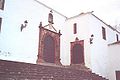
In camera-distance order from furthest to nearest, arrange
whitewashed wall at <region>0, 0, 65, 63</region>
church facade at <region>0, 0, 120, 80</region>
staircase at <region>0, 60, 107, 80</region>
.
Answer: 1. church facade at <region>0, 0, 120, 80</region>
2. whitewashed wall at <region>0, 0, 65, 63</region>
3. staircase at <region>0, 60, 107, 80</region>

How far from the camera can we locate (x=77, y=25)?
48.9ft

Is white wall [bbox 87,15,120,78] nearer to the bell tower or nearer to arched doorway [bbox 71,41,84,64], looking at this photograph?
arched doorway [bbox 71,41,84,64]

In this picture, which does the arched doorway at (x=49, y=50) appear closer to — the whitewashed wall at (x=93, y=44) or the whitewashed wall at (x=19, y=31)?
the whitewashed wall at (x=19, y=31)

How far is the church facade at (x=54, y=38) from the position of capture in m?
10.8

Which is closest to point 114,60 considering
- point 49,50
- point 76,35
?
point 76,35

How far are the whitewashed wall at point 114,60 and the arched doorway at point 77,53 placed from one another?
2.71 m

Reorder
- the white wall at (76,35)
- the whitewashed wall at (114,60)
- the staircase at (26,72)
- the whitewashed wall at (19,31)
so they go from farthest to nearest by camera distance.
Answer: the whitewashed wall at (114,60) → the white wall at (76,35) → the whitewashed wall at (19,31) → the staircase at (26,72)

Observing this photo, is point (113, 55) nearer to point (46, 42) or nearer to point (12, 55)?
point (46, 42)

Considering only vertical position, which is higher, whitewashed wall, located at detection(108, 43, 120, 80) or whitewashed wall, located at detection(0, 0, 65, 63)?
whitewashed wall, located at detection(0, 0, 65, 63)

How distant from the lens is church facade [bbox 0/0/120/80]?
424 inches

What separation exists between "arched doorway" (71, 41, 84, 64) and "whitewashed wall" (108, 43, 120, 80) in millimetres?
2707

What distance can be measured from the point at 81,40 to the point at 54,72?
17.9ft

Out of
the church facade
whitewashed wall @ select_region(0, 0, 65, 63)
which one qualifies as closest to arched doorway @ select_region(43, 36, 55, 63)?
the church facade

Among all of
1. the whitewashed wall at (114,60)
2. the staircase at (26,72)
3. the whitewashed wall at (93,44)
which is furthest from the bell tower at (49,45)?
the whitewashed wall at (114,60)
